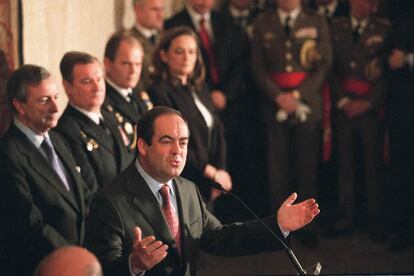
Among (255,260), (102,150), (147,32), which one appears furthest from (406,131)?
(102,150)

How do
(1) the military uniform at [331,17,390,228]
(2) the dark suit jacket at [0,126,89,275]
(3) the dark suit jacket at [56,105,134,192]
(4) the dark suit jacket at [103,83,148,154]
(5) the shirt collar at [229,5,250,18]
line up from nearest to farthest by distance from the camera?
(2) the dark suit jacket at [0,126,89,275] → (3) the dark suit jacket at [56,105,134,192] → (4) the dark suit jacket at [103,83,148,154] → (1) the military uniform at [331,17,390,228] → (5) the shirt collar at [229,5,250,18]

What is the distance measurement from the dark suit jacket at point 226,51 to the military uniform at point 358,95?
0.67 meters

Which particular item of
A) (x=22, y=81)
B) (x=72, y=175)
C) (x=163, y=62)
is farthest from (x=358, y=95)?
(x=22, y=81)

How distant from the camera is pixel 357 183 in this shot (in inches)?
255

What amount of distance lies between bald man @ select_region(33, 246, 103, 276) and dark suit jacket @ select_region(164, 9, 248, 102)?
3.73 m

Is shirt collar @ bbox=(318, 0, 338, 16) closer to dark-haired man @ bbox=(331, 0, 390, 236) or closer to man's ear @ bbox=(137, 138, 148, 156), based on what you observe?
dark-haired man @ bbox=(331, 0, 390, 236)

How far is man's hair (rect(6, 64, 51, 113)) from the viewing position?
3.91 m

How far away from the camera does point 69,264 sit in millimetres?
2354

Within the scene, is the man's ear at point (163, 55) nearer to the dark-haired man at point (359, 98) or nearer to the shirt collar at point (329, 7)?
the dark-haired man at point (359, 98)

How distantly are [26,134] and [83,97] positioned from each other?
510 mm

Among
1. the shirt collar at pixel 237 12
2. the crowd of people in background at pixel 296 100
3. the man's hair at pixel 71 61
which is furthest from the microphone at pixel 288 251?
the shirt collar at pixel 237 12

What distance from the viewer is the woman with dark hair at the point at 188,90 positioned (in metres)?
5.14

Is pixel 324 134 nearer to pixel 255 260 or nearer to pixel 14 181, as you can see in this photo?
pixel 255 260

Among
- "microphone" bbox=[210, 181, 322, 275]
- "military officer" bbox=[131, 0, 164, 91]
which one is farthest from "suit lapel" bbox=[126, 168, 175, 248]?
"military officer" bbox=[131, 0, 164, 91]
